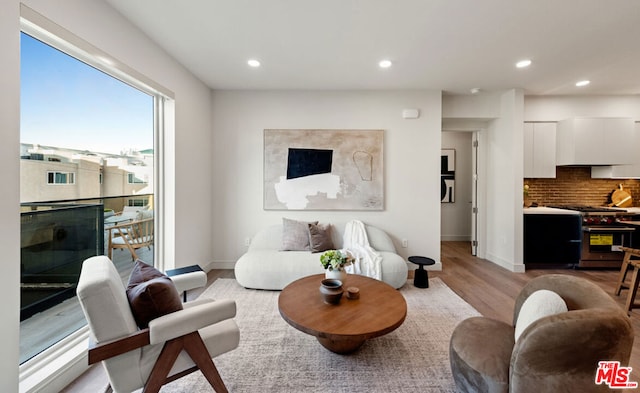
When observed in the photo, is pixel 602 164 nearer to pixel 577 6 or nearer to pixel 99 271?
pixel 577 6

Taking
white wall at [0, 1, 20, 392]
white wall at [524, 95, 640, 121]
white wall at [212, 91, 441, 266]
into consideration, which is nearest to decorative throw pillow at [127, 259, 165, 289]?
white wall at [0, 1, 20, 392]

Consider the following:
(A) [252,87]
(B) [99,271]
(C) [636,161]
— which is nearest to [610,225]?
(C) [636,161]

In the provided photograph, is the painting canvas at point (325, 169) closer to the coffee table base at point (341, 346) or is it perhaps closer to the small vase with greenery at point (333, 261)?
the small vase with greenery at point (333, 261)

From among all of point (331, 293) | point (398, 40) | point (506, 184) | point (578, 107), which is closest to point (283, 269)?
point (331, 293)

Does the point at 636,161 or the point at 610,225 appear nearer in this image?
the point at 610,225

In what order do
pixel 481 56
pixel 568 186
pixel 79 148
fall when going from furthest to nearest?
pixel 568 186 < pixel 481 56 < pixel 79 148

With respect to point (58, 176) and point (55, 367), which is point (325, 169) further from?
point (55, 367)

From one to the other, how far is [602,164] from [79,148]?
6.91m

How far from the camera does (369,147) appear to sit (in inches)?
160

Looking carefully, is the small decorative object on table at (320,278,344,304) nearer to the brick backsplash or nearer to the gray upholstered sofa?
the gray upholstered sofa

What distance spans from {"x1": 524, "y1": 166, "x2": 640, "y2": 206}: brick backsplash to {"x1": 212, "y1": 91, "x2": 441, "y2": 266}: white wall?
2.29 metres

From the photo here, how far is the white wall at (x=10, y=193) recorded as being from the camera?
56.1 inches

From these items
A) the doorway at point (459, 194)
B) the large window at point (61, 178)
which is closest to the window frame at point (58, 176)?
the large window at point (61, 178)

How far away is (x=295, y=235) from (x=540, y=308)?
2750mm
